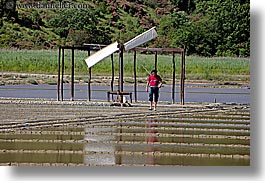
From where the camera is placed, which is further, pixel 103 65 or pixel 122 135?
pixel 103 65

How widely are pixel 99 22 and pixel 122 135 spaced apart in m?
10.8

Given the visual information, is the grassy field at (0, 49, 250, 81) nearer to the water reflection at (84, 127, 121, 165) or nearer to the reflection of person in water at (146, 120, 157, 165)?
the reflection of person in water at (146, 120, 157, 165)

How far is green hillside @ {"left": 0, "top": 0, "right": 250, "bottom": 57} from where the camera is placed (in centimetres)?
1650

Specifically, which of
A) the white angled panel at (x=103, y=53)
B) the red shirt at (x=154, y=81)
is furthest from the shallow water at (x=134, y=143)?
the white angled panel at (x=103, y=53)

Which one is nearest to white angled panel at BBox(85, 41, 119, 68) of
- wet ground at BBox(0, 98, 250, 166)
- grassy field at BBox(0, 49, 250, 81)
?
wet ground at BBox(0, 98, 250, 166)

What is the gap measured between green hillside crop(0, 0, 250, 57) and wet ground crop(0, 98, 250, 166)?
11.3 feet

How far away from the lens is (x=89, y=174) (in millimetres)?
6078

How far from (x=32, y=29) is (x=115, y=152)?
12140mm

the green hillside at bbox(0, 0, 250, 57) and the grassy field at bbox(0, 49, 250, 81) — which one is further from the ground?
the green hillside at bbox(0, 0, 250, 57)

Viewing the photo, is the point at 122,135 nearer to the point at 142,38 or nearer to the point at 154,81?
the point at 154,81

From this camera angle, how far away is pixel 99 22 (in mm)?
19562

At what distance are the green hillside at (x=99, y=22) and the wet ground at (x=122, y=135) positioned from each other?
11.3ft

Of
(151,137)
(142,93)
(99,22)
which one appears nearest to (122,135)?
(151,137)

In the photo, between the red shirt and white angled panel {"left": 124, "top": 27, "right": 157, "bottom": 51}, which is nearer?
white angled panel {"left": 124, "top": 27, "right": 157, "bottom": 51}
